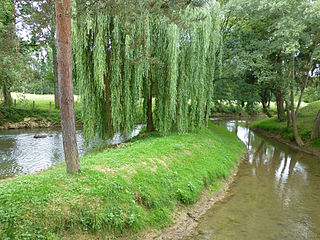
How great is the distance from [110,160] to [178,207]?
91.1 inches

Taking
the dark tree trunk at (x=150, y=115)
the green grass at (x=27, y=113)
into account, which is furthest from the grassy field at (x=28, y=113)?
the dark tree trunk at (x=150, y=115)

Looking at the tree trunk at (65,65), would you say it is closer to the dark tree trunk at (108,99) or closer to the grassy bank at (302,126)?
the dark tree trunk at (108,99)

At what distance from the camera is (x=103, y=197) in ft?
14.9

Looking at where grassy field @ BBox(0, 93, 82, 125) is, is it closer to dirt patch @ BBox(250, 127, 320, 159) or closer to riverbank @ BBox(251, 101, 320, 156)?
dirt patch @ BBox(250, 127, 320, 159)

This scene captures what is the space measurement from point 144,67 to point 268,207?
273 inches

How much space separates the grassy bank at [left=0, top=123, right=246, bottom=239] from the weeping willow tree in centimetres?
242

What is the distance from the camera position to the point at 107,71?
8.62 m

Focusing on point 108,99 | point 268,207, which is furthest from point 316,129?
point 108,99

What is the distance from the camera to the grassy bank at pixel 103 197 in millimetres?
3670

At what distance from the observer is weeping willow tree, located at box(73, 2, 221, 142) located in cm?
820

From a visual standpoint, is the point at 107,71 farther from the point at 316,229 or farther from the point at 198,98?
the point at 316,229

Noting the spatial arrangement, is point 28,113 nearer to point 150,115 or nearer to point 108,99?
point 150,115

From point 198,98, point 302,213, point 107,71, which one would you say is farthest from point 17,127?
point 302,213

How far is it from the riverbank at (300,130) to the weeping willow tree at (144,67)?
7734 millimetres
